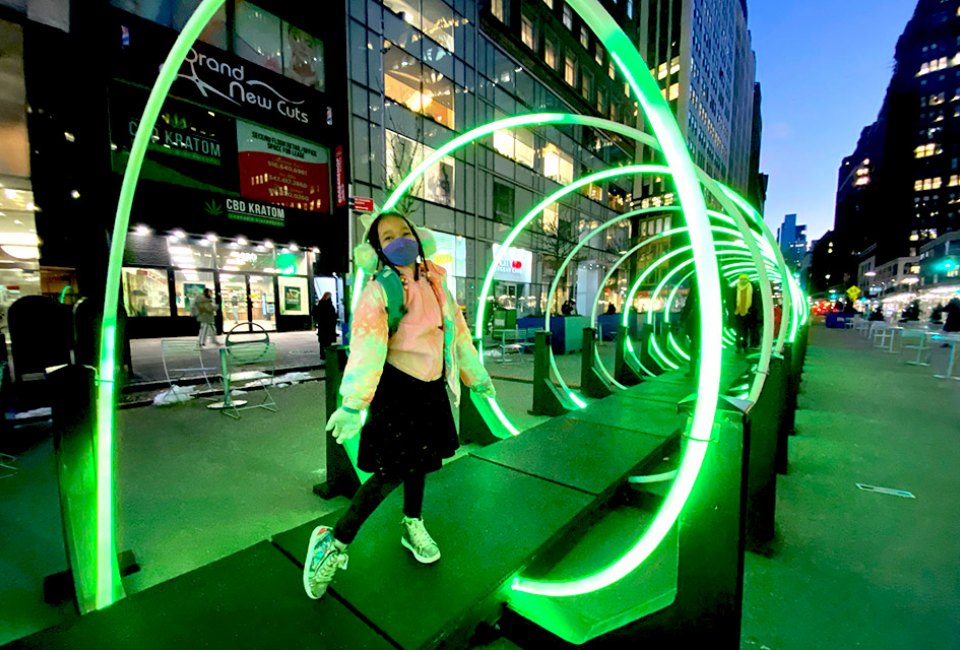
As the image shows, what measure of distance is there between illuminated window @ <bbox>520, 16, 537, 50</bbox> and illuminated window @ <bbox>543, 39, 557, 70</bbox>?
961 mm

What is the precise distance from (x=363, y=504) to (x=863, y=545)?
370 cm

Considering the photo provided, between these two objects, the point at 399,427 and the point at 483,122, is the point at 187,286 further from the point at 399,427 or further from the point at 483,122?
the point at 399,427

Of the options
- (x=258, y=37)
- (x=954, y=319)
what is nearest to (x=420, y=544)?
(x=258, y=37)

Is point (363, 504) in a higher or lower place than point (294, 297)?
lower

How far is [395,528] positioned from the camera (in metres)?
2.57

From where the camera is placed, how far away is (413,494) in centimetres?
216

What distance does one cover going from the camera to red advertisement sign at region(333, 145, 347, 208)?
14656 millimetres

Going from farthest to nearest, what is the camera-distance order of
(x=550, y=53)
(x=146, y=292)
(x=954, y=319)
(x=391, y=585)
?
(x=550, y=53)
(x=146, y=292)
(x=954, y=319)
(x=391, y=585)

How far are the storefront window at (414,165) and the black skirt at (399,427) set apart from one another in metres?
15.1

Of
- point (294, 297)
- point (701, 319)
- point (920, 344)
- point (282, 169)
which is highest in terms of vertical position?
point (282, 169)

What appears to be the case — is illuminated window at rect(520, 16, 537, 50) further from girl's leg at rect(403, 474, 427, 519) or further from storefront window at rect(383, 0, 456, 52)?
girl's leg at rect(403, 474, 427, 519)

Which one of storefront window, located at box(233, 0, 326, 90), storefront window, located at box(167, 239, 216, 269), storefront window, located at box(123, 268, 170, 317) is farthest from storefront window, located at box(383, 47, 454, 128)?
storefront window, located at box(123, 268, 170, 317)

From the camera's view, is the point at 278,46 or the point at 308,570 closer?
the point at 308,570

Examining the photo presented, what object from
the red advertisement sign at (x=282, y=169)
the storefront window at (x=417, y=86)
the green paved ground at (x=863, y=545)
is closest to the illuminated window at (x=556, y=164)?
the storefront window at (x=417, y=86)
